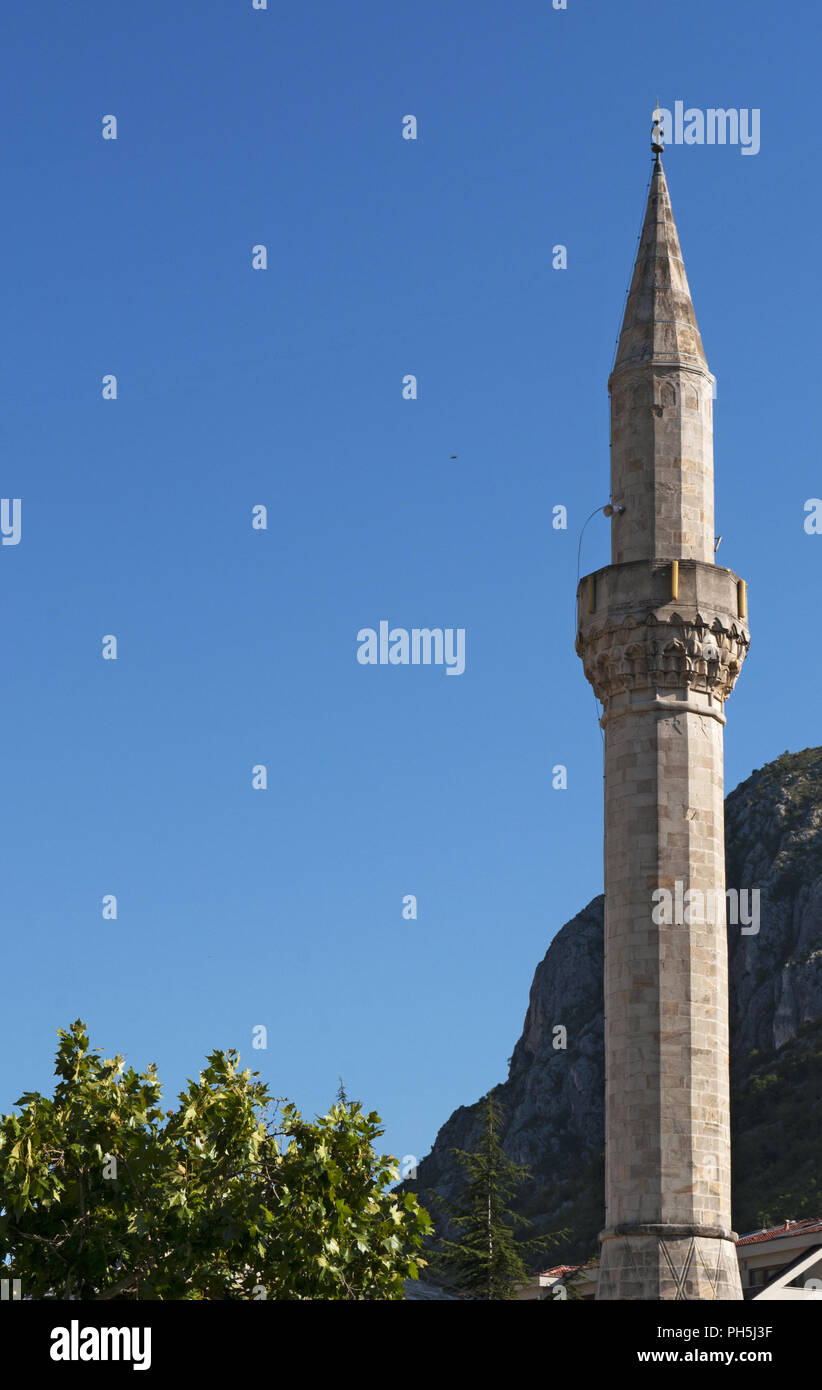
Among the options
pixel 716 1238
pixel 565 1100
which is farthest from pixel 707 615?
pixel 565 1100

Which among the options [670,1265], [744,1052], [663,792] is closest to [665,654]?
[663,792]

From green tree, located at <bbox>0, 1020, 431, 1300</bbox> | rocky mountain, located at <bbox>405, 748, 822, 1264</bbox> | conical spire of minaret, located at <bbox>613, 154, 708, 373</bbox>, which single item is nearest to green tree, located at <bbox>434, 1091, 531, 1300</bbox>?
green tree, located at <bbox>0, 1020, 431, 1300</bbox>

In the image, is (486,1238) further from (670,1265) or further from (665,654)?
(665,654)

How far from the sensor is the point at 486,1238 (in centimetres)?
6203

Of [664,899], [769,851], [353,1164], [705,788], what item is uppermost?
[769,851]

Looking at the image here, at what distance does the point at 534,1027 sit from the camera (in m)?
171

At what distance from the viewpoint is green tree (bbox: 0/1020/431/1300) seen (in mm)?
33438

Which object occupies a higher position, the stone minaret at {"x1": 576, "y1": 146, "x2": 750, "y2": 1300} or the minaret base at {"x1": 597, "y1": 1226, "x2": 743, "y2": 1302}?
the stone minaret at {"x1": 576, "y1": 146, "x2": 750, "y2": 1300}

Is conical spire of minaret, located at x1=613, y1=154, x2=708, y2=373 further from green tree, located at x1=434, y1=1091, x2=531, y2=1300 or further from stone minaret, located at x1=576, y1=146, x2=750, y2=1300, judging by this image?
green tree, located at x1=434, y1=1091, x2=531, y2=1300

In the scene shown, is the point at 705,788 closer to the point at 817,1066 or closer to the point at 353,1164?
the point at 353,1164

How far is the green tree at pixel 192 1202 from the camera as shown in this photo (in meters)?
33.4

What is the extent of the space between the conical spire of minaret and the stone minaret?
0.13 feet
